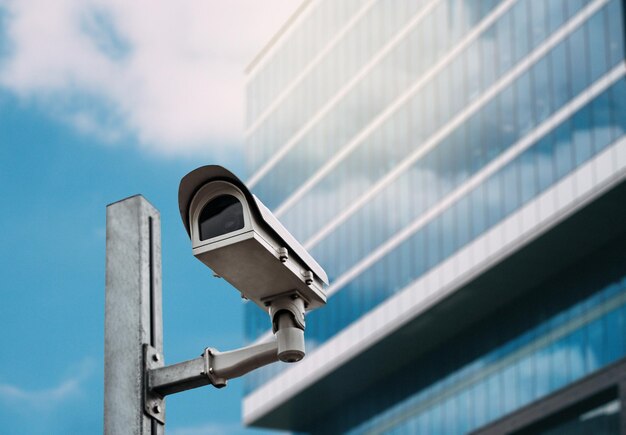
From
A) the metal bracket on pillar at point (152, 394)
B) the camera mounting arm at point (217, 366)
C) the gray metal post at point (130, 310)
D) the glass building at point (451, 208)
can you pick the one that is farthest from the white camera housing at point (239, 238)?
the glass building at point (451, 208)

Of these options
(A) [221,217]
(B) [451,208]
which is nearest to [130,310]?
(A) [221,217]

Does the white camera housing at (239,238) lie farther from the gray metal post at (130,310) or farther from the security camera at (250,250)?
the gray metal post at (130,310)

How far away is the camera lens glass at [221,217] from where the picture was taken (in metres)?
5.37

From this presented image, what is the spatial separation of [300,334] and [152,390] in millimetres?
651

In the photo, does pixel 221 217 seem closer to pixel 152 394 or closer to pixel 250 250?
pixel 250 250

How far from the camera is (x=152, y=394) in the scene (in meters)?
5.52

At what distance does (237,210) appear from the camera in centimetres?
538

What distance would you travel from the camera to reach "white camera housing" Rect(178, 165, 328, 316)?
17.5 feet

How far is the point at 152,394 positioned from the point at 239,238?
29.1 inches

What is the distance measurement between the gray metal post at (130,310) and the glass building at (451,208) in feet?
138

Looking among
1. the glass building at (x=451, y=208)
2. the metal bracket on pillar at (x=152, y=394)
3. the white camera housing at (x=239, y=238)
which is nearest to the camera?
the white camera housing at (x=239, y=238)

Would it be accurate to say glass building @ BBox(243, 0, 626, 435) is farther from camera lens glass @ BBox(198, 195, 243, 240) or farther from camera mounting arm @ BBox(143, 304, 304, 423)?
camera lens glass @ BBox(198, 195, 243, 240)

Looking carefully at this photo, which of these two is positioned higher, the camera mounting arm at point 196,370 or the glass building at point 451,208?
the glass building at point 451,208

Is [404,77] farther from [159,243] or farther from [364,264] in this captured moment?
[159,243]
